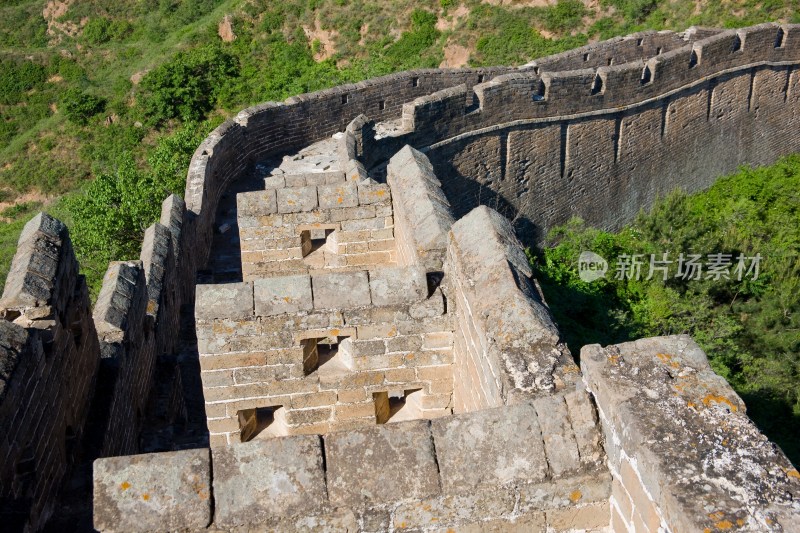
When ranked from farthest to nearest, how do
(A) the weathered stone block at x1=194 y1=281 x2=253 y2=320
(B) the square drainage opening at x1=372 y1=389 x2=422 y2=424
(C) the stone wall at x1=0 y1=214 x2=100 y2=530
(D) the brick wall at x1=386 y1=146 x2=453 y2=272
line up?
1. (B) the square drainage opening at x1=372 y1=389 x2=422 y2=424
2. (D) the brick wall at x1=386 y1=146 x2=453 y2=272
3. (A) the weathered stone block at x1=194 y1=281 x2=253 y2=320
4. (C) the stone wall at x1=0 y1=214 x2=100 y2=530

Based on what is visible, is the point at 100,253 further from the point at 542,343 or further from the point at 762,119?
the point at 762,119

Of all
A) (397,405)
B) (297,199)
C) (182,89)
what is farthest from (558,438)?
(182,89)

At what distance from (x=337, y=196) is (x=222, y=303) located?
6.97ft

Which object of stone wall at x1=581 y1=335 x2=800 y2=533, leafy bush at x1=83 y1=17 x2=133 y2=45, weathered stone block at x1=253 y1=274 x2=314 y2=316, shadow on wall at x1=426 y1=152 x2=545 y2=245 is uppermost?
leafy bush at x1=83 y1=17 x2=133 y2=45

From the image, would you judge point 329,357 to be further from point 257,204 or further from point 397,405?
point 257,204

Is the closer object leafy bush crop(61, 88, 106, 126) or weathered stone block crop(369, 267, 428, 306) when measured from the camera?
weathered stone block crop(369, 267, 428, 306)

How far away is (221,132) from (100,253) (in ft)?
8.97

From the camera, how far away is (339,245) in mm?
6816

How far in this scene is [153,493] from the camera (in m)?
3.12

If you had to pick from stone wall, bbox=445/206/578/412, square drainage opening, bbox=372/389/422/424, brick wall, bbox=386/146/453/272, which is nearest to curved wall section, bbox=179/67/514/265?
brick wall, bbox=386/146/453/272

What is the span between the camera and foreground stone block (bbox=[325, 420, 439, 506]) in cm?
320

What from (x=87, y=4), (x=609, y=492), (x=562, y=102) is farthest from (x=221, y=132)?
(x=87, y=4)

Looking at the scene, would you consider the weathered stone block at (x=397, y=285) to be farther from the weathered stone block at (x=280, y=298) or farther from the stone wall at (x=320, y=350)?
the weathered stone block at (x=280, y=298)

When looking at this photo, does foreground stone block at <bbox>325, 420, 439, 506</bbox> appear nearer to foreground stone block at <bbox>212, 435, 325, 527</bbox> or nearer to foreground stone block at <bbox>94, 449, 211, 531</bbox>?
foreground stone block at <bbox>212, 435, 325, 527</bbox>
